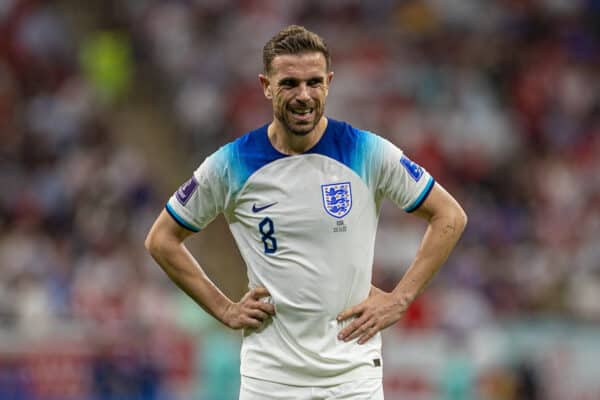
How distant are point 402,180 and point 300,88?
23.4 inches

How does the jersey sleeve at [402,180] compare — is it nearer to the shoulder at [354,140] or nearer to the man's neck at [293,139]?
the shoulder at [354,140]

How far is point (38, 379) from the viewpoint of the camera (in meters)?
11.2

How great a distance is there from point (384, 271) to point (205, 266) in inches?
102

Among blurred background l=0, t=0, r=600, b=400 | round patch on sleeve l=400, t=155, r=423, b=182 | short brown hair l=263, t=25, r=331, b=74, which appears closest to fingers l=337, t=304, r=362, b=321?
round patch on sleeve l=400, t=155, r=423, b=182

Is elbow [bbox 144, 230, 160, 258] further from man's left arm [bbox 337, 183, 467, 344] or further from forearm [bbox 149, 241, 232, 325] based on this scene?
man's left arm [bbox 337, 183, 467, 344]

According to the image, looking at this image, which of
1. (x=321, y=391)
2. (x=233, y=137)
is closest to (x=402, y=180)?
(x=321, y=391)

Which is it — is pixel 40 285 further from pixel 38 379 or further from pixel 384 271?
pixel 384 271

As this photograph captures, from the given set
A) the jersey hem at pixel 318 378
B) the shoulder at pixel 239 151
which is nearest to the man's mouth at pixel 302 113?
the shoulder at pixel 239 151

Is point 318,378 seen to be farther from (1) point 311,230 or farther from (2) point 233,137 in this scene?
(2) point 233,137

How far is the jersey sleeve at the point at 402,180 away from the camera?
17.5 feet

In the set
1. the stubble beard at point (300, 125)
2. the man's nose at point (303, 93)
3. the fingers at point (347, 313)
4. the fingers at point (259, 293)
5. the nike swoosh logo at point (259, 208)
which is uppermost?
the man's nose at point (303, 93)

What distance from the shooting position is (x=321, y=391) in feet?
17.1

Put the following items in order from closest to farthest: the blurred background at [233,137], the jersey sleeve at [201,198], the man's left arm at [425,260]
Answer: the man's left arm at [425,260] < the jersey sleeve at [201,198] < the blurred background at [233,137]

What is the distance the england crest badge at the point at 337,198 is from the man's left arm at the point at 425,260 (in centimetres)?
34
